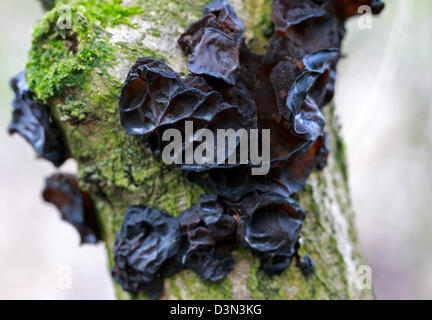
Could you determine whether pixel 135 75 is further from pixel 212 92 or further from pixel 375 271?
pixel 375 271

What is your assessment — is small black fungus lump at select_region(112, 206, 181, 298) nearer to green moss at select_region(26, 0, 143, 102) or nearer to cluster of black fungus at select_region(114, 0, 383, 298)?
cluster of black fungus at select_region(114, 0, 383, 298)

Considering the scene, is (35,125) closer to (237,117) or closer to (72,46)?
(72,46)

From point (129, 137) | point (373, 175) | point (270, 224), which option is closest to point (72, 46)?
point (129, 137)

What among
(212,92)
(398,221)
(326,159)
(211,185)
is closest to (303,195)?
(326,159)

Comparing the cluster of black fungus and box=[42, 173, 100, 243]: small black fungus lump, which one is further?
box=[42, 173, 100, 243]: small black fungus lump

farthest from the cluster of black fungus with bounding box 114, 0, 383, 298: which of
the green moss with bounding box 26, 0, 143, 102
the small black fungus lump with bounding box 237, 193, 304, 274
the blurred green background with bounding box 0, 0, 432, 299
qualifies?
the blurred green background with bounding box 0, 0, 432, 299

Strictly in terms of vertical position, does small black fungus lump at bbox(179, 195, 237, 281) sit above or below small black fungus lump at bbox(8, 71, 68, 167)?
below

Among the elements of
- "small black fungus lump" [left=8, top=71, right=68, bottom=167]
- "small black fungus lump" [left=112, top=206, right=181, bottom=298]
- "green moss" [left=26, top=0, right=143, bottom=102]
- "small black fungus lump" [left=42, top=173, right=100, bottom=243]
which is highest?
"green moss" [left=26, top=0, right=143, bottom=102]
